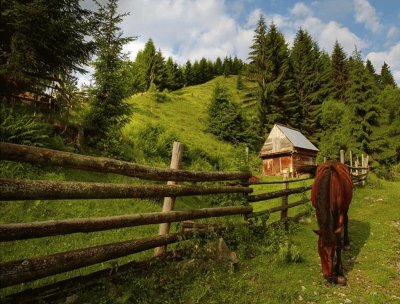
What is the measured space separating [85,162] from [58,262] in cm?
133

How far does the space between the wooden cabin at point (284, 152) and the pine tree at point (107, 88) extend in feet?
79.1

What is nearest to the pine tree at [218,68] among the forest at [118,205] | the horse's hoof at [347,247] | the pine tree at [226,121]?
the pine tree at [226,121]

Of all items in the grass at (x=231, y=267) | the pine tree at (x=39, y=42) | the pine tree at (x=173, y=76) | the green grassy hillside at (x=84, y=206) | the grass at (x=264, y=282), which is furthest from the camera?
the pine tree at (x=173, y=76)

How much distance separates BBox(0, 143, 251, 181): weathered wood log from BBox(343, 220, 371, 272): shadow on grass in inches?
154

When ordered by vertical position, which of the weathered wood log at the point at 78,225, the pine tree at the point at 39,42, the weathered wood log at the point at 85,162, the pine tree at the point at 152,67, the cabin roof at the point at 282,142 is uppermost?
the pine tree at the point at 152,67

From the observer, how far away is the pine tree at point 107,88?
→ 16719 mm

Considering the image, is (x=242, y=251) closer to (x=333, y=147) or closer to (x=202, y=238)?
(x=202, y=238)

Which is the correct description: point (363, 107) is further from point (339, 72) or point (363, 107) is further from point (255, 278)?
point (255, 278)

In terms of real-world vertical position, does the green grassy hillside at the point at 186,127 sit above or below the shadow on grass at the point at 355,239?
above

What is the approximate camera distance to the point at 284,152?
122 ft

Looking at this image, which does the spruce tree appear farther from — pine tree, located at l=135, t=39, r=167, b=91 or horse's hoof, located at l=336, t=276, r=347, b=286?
horse's hoof, located at l=336, t=276, r=347, b=286

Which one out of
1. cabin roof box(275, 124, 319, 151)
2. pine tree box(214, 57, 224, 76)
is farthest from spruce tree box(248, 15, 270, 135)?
pine tree box(214, 57, 224, 76)

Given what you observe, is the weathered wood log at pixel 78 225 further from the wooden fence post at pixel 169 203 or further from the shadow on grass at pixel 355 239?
the shadow on grass at pixel 355 239

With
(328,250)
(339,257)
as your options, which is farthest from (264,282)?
(339,257)
